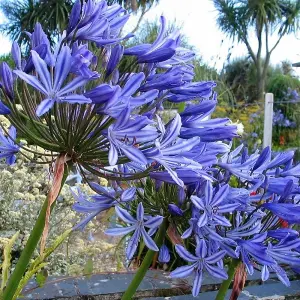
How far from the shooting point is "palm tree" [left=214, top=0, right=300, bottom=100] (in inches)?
1047

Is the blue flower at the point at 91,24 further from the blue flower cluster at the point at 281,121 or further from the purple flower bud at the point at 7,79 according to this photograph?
the blue flower cluster at the point at 281,121

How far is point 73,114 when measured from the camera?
0.91m

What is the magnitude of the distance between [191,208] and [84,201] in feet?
0.84

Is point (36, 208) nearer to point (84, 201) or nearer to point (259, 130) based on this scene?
point (84, 201)

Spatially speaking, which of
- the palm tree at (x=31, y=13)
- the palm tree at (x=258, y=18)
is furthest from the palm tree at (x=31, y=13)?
the palm tree at (x=258, y=18)

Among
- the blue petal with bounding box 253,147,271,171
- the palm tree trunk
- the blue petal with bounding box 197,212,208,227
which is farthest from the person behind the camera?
the palm tree trunk

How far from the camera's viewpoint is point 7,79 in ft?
2.97

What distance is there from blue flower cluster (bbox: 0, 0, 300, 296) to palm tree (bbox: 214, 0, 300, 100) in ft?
84.3

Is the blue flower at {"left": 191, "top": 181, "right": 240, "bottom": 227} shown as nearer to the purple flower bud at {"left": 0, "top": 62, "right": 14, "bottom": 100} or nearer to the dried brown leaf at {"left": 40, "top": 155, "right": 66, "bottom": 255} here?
the dried brown leaf at {"left": 40, "top": 155, "right": 66, "bottom": 255}

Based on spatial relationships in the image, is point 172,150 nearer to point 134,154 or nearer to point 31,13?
point 134,154

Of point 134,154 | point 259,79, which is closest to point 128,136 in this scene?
point 134,154

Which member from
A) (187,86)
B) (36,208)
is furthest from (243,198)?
(36,208)

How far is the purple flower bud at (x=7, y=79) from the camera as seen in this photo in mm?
900

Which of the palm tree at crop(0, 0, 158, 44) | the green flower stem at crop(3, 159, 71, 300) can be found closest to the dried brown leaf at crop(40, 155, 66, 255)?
the green flower stem at crop(3, 159, 71, 300)
